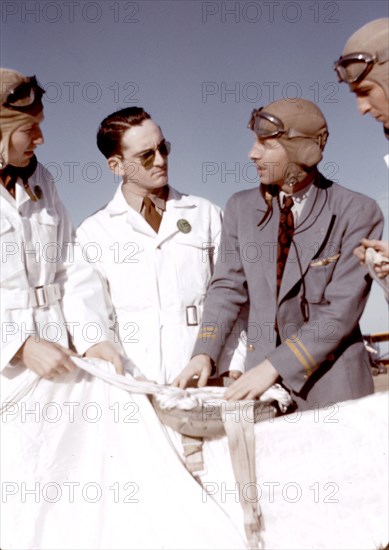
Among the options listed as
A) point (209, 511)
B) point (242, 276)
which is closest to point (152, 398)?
point (209, 511)

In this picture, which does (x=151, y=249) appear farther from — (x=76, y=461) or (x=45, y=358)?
(x=76, y=461)

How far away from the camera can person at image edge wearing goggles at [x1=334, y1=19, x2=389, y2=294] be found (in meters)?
2.76

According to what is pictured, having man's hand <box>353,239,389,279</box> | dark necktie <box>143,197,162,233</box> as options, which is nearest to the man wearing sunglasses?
dark necktie <box>143,197,162,233</box>

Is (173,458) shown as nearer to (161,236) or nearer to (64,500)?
(64,500)

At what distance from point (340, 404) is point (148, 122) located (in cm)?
198

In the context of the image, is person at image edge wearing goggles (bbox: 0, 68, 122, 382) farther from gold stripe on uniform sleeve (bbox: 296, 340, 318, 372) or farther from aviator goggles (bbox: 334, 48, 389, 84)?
aviator goggles (bbox: 334, 48, 389, 84)

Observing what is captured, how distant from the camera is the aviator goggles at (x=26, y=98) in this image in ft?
9.66

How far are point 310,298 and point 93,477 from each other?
128 centimetres

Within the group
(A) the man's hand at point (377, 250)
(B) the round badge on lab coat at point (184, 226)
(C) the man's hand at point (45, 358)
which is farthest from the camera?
(B) the round badge on lab coat at point (184, 226)

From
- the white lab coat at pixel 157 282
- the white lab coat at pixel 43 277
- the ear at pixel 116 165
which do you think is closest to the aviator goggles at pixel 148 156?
the ear at pixel 116 165

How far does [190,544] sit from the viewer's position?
2711mm

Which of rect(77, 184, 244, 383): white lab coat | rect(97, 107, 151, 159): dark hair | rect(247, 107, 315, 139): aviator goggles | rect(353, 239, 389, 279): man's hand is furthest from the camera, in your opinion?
rect(97, 107, 151, 159): dark hair

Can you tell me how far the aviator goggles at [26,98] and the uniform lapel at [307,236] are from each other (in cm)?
136

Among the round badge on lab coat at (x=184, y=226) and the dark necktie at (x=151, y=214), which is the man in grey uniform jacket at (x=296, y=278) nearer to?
the round badge on lab coat at (x=184, y=226)
